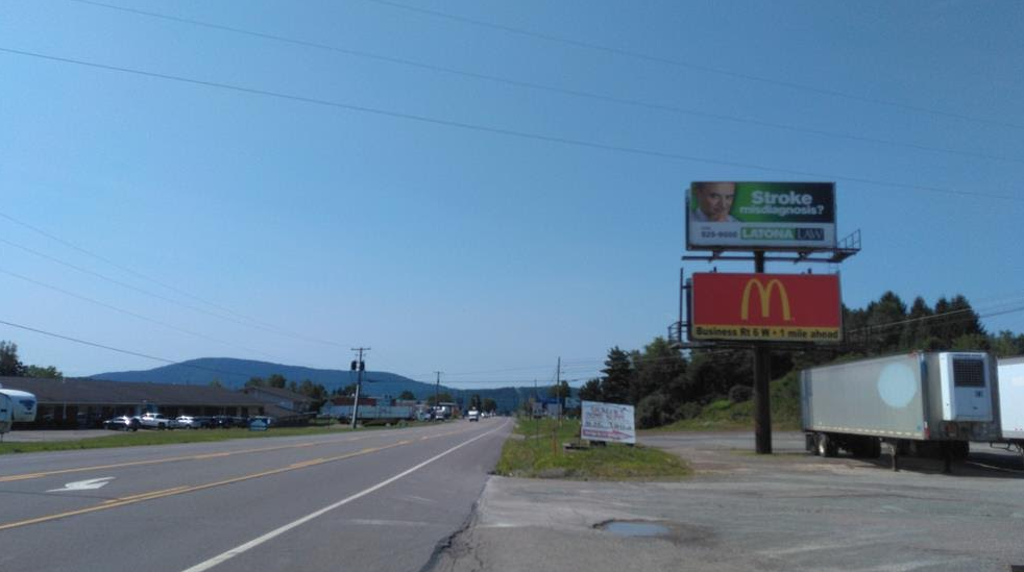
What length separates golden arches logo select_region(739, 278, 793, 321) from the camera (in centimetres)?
3519

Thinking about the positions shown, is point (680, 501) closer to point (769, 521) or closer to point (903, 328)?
point (769, 521)

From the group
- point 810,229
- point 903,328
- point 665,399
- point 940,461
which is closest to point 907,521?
point 940,461

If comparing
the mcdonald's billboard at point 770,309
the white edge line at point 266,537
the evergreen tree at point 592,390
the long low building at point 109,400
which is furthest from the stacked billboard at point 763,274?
the evergreen tree at point 592,390

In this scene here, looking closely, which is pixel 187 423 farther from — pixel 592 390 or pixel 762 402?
pixel 592 390

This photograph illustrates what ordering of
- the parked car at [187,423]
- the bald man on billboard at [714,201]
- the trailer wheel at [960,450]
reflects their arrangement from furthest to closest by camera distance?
the parked car at [187,423] → the bald man on billboard at [714,201] → the trailer wheel at [960,450]

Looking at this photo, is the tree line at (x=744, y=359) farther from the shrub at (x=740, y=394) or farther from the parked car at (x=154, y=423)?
the parked car at (x=154, y=423)

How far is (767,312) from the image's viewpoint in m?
35.2

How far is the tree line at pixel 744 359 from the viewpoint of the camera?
84.9 metres

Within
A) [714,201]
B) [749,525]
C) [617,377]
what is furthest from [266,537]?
[617,377]

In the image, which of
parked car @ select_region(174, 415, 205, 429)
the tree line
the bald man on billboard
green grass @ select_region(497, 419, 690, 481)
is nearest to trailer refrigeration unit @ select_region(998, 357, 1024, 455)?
green grass @ select_region(497, 419, 690, 481)

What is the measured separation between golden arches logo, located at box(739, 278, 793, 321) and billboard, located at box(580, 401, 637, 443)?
6.73 meters

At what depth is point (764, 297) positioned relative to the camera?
116ft

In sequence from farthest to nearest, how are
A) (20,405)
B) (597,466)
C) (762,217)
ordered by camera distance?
(20,405), (762,217), (597,466)

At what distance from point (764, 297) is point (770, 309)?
580mm
